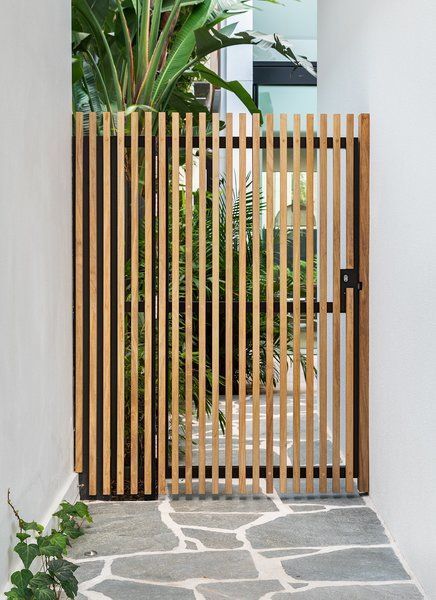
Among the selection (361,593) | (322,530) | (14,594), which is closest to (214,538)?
(322,530)

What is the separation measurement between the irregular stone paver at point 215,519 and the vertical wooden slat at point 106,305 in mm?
507

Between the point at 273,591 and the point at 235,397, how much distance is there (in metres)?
4.88

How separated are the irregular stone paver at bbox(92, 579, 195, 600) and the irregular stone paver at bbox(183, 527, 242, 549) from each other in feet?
1.67

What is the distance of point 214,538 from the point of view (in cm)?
364

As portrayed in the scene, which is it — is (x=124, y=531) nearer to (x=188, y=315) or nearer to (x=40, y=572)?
(x=40, y=572)

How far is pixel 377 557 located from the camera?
11.0 feet

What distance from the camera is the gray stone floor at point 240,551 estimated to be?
3.04 meters

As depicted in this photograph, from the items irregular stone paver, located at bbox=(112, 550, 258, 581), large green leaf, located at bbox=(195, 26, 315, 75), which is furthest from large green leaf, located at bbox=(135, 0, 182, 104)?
irregular stone paver, located at bbox=(112, 550, 258, 581)

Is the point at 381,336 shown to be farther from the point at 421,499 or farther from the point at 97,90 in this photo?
the point at 97,90

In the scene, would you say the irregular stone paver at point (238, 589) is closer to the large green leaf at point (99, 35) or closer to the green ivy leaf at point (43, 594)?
the green ivy leaf at point (43, 594)

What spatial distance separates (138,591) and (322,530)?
3.44ft

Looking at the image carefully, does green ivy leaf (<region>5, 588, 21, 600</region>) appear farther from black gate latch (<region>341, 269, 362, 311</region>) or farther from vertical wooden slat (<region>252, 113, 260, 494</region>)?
black gate latch (<region>341, 269, 362, 311</region>)

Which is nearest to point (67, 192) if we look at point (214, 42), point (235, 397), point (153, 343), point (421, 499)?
point (153, 343)

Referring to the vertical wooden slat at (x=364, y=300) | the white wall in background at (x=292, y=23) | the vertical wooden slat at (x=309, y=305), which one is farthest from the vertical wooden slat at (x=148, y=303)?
the white wall in background at (x=292, y=23)
